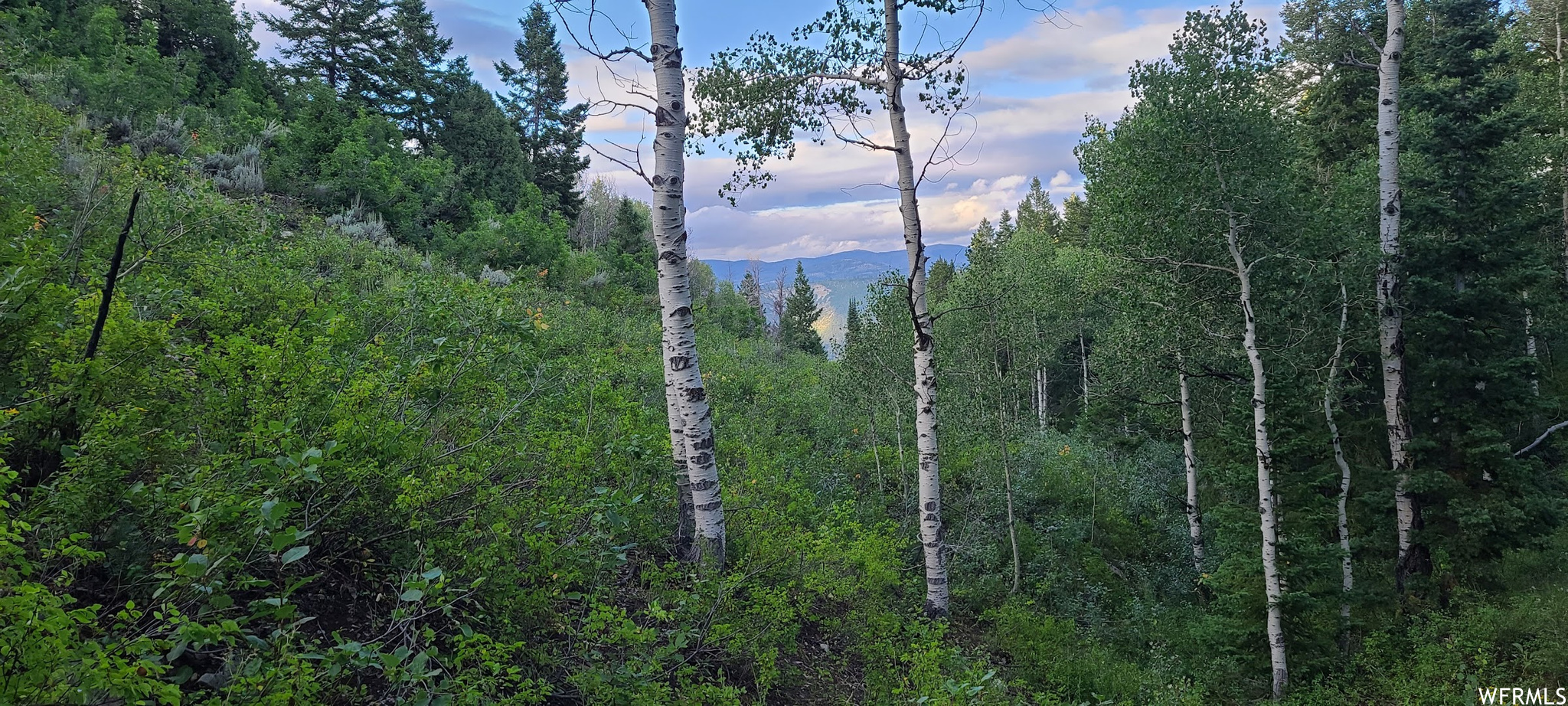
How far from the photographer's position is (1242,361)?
39.2 feet

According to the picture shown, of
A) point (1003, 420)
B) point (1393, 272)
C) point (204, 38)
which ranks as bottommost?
point (1003, 420)

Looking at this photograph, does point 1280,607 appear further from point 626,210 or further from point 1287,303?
point 626,210

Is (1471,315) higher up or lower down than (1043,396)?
higher up

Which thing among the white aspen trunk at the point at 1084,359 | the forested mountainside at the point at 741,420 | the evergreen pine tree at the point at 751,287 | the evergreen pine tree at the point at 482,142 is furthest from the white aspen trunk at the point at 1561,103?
the evergreen pine tree at the point at 751,287

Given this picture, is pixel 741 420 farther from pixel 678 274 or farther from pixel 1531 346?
pixel 1531 346

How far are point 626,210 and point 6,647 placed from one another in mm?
32109

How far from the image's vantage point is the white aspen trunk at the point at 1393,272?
410 inches

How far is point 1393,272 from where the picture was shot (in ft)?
34.4

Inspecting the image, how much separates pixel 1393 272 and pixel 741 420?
1083 centimetres

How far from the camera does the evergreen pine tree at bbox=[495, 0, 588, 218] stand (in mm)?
32625

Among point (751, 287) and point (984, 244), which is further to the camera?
point (751, 287)

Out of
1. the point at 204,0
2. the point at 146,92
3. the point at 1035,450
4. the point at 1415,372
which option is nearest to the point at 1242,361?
the point at 1415,372

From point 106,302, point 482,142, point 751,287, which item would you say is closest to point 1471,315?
point 106,302

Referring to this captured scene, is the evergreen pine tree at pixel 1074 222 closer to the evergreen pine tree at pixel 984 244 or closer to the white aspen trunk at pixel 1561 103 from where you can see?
the evergreen pine tree at pixel 984 244
